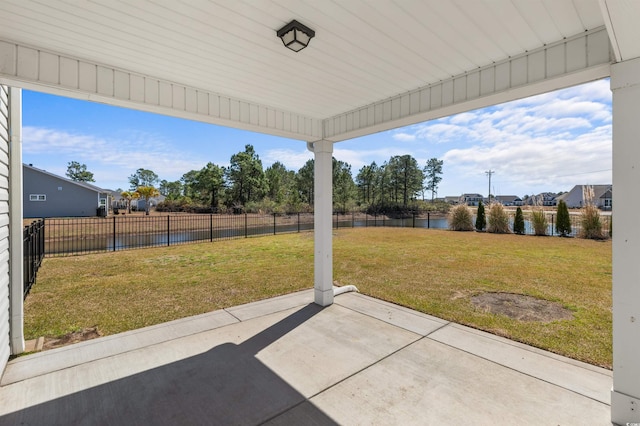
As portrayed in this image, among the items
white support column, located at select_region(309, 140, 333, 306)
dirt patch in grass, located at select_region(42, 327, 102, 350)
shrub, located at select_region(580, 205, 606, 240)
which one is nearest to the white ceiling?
white support column, located at select_region(309, 140, 333, 306)

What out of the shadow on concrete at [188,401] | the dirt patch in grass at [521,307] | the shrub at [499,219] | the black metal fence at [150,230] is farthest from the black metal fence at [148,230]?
the dirt patch in grass at [521,307]

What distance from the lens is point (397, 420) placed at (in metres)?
2.11

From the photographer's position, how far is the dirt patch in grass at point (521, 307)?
405cm

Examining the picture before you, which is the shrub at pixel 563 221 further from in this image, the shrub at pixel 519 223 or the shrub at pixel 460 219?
the shrub at pixel 460 219

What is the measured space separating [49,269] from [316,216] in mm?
6625

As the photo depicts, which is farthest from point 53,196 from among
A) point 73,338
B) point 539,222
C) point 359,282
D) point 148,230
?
point 539,222

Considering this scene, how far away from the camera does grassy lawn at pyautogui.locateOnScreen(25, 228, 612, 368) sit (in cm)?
377

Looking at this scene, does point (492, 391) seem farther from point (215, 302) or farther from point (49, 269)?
point (49, 269)

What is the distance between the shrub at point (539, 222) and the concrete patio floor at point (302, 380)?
10978 millimetres

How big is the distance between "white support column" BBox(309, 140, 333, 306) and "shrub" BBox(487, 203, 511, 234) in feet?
37.6

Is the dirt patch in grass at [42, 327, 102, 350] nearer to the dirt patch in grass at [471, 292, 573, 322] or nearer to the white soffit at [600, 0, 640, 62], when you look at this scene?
the white soffit at [600, 0, 640, 62]

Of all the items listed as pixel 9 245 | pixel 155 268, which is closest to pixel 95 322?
pixel 9 245

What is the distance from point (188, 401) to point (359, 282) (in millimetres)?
4093

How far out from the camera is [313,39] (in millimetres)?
2320
